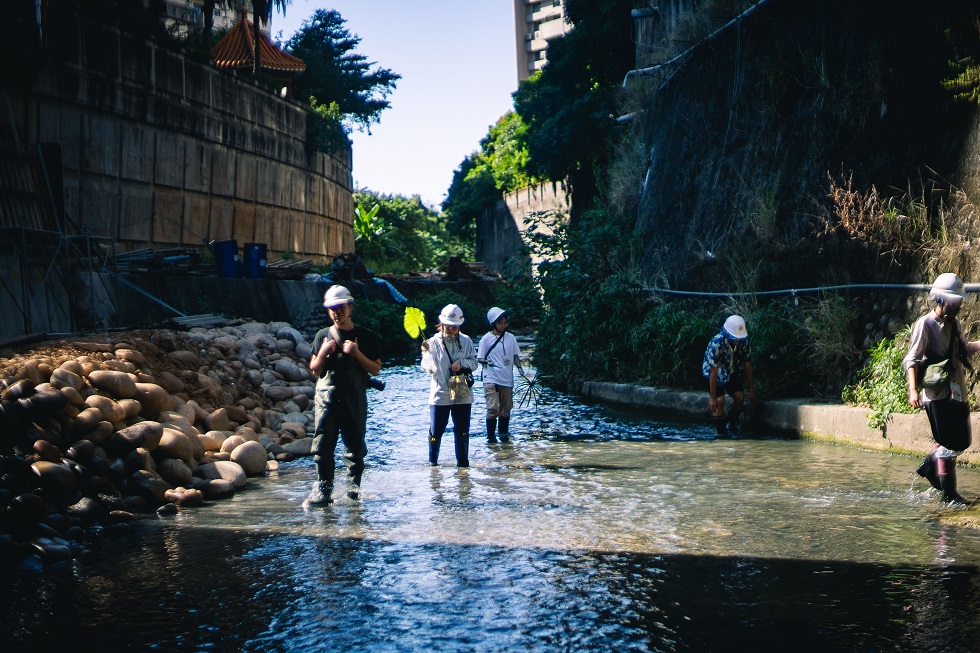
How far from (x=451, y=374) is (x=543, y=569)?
419 centimetres

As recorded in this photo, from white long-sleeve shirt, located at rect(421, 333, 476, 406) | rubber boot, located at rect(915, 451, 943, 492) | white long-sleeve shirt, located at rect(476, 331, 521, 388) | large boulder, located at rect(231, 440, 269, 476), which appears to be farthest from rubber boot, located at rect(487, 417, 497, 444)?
rubber boot, located at rect(915, 451, 943, 492)

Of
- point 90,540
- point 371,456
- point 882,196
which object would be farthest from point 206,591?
point 882,196

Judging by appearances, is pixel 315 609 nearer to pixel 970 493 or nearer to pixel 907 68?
pixel 970 493

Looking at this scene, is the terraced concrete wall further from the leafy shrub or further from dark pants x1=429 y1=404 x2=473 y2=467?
the leafy shrub

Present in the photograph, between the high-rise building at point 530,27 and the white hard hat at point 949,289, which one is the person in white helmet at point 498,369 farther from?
the high-rise building at point 530,27

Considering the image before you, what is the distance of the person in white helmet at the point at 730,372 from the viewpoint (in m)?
11.7

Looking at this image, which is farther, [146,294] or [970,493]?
[146,294]

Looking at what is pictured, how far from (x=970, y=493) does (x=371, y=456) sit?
600cm

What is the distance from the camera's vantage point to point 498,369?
38.2ft

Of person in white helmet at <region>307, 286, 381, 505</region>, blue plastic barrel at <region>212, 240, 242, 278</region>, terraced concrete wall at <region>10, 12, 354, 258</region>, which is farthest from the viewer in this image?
blue plastic barrel at <region>212, 240, 242, 278</region>

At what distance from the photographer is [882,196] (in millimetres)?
12250

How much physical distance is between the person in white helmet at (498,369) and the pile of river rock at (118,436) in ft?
7.42

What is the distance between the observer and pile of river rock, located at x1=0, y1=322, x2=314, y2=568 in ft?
23.4

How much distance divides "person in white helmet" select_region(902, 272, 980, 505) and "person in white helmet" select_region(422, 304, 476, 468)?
164 inches
